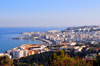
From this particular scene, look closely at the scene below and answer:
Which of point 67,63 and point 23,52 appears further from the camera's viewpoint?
point 23,52

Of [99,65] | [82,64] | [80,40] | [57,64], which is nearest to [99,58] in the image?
[99,65]

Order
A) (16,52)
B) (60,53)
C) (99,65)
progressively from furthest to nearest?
1. (16,52)
2. (60,53)
3. (99,65)

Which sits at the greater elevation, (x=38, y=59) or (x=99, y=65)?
(x=99, y=65)

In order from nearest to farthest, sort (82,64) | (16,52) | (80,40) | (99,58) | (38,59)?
(82,64)
(99,58)
(38,59)
(16,52)
(80,40)

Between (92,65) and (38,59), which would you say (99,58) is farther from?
(38,59)

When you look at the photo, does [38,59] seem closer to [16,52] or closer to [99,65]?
[16,52]

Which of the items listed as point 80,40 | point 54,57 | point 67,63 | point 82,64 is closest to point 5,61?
point 54,57

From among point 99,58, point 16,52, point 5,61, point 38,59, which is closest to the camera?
point 99,58

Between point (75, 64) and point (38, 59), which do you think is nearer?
point (75, 64)

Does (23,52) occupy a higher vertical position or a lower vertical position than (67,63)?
lower

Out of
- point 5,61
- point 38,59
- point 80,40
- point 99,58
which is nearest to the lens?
point 99,58
